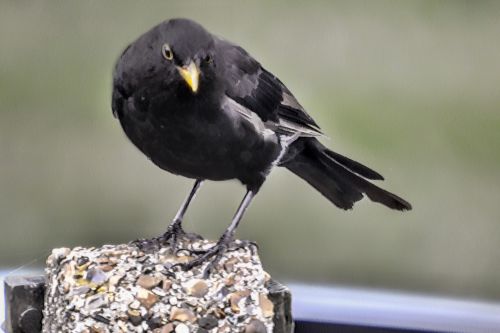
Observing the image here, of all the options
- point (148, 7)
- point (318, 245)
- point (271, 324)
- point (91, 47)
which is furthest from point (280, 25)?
point (271, 324)

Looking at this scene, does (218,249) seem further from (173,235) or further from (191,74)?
(191,74)

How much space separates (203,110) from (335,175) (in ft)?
2.14

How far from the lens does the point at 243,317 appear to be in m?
2.03

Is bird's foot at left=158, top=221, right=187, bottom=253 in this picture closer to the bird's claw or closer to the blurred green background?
the bird's claw

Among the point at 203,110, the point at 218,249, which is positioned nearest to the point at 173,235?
the point at 218,249

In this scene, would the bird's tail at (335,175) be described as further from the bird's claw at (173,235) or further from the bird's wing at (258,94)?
the bird's claw at (173,235)

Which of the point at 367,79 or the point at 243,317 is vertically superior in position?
the point at 367,79

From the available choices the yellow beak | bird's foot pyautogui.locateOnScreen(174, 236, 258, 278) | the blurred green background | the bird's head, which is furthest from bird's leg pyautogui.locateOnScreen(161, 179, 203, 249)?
the yellow beak

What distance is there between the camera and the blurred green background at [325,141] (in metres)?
2.69

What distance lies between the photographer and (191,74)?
6.38 feet

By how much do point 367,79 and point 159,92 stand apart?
3.09 feet

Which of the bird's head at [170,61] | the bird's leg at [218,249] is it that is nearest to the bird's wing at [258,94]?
the bird's head at [170,61]

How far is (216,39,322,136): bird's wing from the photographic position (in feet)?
7.25

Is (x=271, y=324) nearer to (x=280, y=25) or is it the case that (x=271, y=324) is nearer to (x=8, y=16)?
(x=280, y=25)
